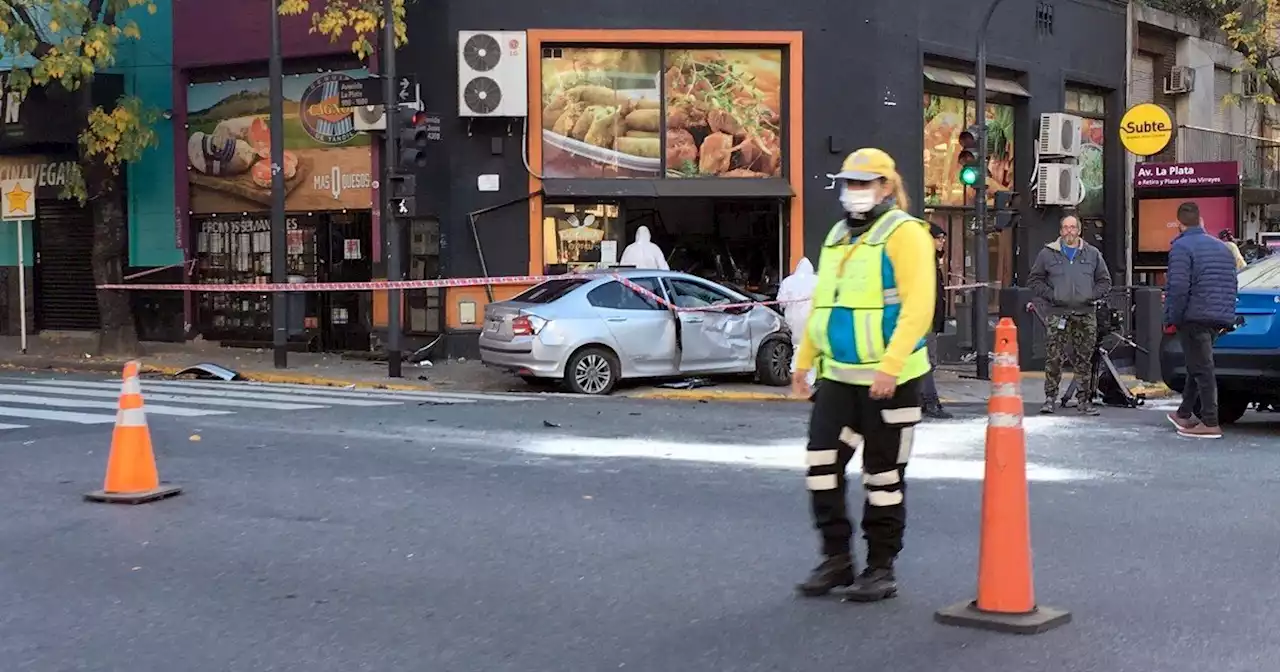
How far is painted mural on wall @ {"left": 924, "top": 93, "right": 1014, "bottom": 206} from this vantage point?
2228 cm

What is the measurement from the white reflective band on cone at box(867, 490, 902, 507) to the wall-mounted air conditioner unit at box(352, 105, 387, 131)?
50.7 feet

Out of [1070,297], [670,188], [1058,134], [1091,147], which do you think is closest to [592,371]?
[670,188]

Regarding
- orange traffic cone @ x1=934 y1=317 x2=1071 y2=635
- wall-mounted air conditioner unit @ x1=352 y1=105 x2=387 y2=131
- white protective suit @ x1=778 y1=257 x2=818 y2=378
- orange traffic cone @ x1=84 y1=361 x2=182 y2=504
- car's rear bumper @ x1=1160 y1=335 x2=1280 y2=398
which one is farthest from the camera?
wall-mounted air conditioner unit @ x1=352 y1=105 x2=387 y2=131

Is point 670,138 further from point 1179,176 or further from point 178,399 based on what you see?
point 1179,176

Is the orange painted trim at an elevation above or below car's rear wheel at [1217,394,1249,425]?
above

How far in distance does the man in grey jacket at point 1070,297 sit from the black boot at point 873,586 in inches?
313

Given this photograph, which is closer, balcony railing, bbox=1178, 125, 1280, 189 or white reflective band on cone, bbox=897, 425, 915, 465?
white reflective band on cone, bbox=897, 425, 915, 465

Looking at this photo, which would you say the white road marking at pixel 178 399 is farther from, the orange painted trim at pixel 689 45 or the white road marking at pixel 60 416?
the orange painted trim at pixel 689 45

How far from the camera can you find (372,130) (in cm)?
2036

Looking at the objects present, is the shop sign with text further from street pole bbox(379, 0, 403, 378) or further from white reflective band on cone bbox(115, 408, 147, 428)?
white reflective band on cone bbox(115, 408, 147, 428)

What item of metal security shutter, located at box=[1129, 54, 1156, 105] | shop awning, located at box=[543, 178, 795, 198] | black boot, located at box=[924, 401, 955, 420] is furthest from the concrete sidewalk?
metal security shutter, located at box=[1129, 54, 1156, 105]

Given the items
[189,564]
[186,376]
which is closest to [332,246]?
[186,376]

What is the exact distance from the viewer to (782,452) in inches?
404

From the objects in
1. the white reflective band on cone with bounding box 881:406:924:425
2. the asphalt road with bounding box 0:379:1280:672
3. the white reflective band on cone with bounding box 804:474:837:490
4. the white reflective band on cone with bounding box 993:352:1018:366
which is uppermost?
the white reflective band on cone with bounding box 993:352:1018:366
